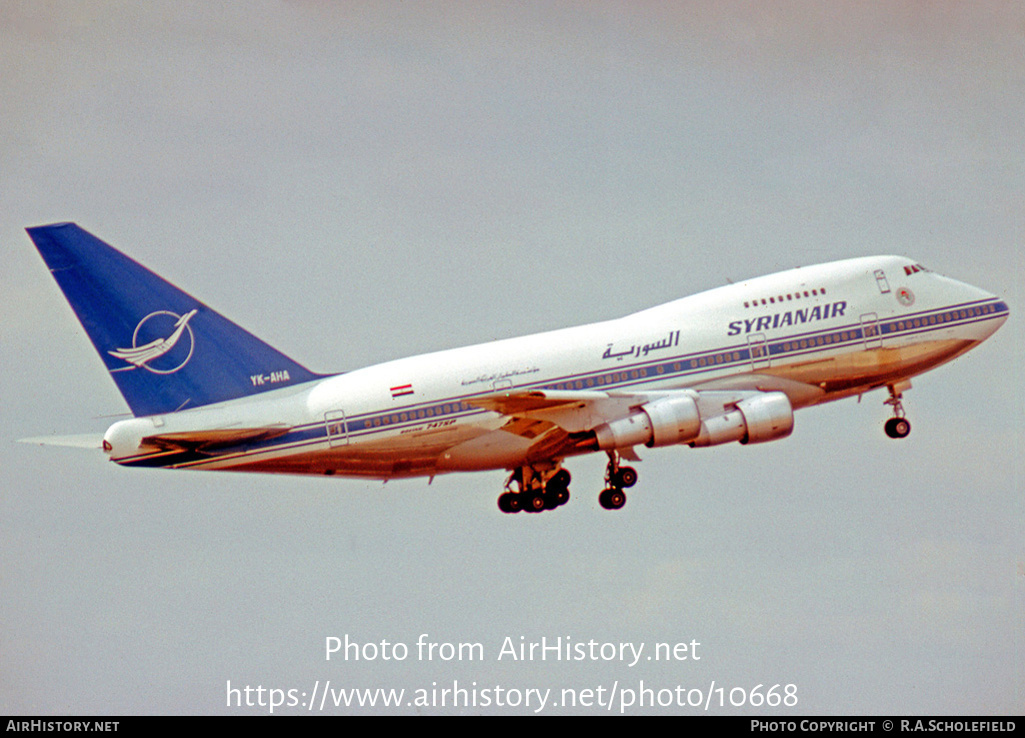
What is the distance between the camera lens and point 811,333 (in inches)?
2648

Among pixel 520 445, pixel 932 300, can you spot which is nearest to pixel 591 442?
pixel 520 445

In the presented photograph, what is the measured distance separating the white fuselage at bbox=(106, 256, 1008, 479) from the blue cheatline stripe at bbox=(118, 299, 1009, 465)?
3cm

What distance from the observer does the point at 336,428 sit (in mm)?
64312

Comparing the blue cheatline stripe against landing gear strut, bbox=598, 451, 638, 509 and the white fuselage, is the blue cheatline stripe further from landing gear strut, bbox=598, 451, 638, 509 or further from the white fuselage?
landing gear strut, bbox=598, 451, 638, 509

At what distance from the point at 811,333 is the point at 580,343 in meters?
7.82

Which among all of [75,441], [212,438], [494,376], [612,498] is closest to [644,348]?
[494,376]

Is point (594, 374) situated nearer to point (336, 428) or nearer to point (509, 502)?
point (509, 502)

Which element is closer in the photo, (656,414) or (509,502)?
(656,414)

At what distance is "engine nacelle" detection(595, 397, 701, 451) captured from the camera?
212 feet

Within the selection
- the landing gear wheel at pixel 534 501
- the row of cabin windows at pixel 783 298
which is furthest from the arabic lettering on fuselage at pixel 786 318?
the landing gear wheel at pixel 534 501

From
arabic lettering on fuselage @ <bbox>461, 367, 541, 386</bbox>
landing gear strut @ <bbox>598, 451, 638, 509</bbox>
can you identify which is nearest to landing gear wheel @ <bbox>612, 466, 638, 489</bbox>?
landing gear strut @ <bbox>598, 451, 638, 509</bbox>

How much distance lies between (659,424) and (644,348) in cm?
304

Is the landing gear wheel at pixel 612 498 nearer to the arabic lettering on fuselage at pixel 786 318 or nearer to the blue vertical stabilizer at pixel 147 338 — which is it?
the arabic lettering on fuselage at pixel 786 318

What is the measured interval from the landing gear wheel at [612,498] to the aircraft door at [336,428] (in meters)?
9.43
